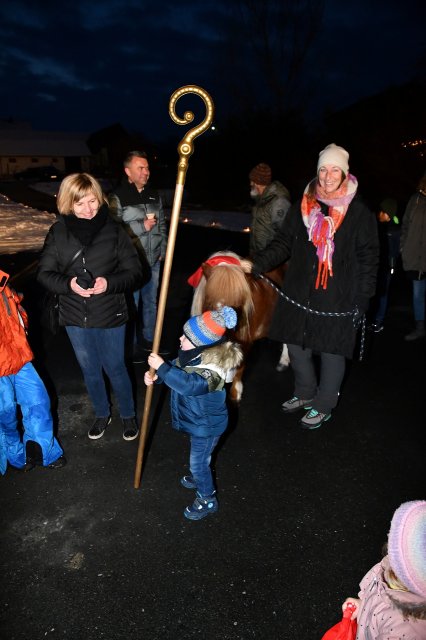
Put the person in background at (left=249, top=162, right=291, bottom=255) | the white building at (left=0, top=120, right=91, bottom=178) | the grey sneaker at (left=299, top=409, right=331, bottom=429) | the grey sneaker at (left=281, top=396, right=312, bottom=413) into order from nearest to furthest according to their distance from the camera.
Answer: the grey sneaker at (left=299, top=409, right=331, bottom=429)
the grey sneaker at (left=281, top=396, right=312, bottom=413)
the person in background at (left=249, top=162, right=291, bottom=255)
the white building at (left=0, top=120, right=91, bottom=178)

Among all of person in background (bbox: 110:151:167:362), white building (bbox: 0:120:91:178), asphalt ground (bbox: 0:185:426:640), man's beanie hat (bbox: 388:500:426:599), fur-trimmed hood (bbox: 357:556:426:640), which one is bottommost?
asphalt ground (bbox: 0:185:426:640)

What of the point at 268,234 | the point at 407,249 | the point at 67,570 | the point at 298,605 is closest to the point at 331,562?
the point at 298,605

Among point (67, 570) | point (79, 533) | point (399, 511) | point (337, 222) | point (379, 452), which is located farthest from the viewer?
point (379, 452)

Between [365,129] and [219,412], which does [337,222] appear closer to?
[219,412]

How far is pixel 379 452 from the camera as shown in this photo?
11.7 feet

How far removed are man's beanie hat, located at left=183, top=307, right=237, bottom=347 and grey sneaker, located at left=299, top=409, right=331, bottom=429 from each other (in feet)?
5.92

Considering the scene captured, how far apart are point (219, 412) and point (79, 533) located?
114cm

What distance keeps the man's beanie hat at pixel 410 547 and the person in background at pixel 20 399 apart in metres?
2.31

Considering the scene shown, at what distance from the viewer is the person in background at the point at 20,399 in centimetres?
284

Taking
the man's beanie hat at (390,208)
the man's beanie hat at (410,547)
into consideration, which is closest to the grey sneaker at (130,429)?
the man's beanie hat at (410,547)

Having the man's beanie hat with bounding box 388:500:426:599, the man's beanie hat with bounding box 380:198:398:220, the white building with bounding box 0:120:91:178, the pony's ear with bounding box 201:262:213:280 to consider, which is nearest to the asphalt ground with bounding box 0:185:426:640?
the man's beanie hat with bounding box 388:500:426:599

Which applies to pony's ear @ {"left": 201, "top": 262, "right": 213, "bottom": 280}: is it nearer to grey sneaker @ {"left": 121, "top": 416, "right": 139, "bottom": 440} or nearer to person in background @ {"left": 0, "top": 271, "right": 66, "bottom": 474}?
person in background @ {"left": 0, "top": 271, "right": 66, "bottom": 474}

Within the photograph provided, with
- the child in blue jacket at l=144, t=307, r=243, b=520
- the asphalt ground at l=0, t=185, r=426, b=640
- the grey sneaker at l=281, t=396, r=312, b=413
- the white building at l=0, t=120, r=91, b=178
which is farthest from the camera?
the white building at l=0, t=120, r=91, b=178

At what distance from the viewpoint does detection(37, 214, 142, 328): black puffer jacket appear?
3100 millimetres
